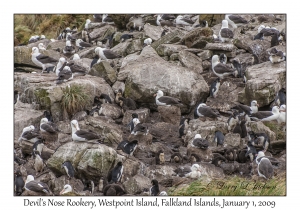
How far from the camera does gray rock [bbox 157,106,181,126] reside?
779 inches

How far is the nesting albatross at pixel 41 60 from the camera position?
23.2 meters

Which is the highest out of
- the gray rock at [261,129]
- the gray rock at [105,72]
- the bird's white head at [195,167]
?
the gray rock at [105,72]

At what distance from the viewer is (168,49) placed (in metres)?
23.6

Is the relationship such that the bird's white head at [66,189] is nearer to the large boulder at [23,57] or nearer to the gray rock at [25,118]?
the gray rock at [25,118]

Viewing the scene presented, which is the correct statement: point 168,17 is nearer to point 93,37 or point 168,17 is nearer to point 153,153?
point 93,37

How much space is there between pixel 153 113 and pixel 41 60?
5.52 m

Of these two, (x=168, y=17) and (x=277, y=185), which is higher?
(x=168, y=17)

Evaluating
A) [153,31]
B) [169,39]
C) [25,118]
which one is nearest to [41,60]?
[25,118]

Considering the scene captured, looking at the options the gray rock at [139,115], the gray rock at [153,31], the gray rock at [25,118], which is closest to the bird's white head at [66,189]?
the gray rock at [25,118]

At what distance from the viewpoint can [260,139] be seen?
17562 mm

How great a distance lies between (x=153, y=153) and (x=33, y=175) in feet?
11.8

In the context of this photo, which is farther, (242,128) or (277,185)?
(242,128)

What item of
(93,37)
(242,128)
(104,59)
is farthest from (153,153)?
(93,37)

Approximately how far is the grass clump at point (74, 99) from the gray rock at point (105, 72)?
2035mm
